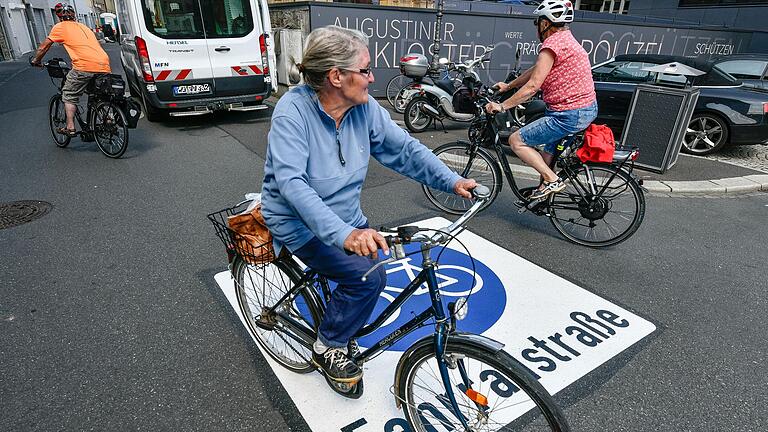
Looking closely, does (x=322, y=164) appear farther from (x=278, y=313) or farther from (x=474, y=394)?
(x=474, y=394)

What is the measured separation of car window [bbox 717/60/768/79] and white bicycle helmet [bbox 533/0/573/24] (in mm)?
6855

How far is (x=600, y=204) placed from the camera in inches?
162

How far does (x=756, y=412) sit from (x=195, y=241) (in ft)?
13.8

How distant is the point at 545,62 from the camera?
12.9 ft

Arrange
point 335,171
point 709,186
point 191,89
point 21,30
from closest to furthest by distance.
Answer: point 335,171
point 709,186
point 191,89
point 21,30

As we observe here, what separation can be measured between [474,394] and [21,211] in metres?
5.15

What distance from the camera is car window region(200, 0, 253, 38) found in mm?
8172

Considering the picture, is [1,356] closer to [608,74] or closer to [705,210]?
[705,210]

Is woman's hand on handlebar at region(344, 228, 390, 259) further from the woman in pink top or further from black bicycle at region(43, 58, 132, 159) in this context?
black bicycle at region(43, 58, 132, 159)

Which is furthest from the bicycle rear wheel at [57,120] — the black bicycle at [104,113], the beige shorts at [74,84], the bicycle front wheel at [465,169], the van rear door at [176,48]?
the bicycle front wheel at [465,169]

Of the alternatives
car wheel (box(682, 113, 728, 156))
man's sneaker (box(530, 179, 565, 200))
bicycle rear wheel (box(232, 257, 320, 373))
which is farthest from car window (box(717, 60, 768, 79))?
bicycle rear wheel (box(232, 257, 320, 373))

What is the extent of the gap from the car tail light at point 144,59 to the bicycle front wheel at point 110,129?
1494 mm

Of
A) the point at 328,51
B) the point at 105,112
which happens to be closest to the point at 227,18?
the point at 105,112

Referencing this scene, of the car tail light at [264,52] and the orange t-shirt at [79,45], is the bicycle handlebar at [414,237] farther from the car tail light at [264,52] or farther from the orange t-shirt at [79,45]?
the car tail light at [264,52]
